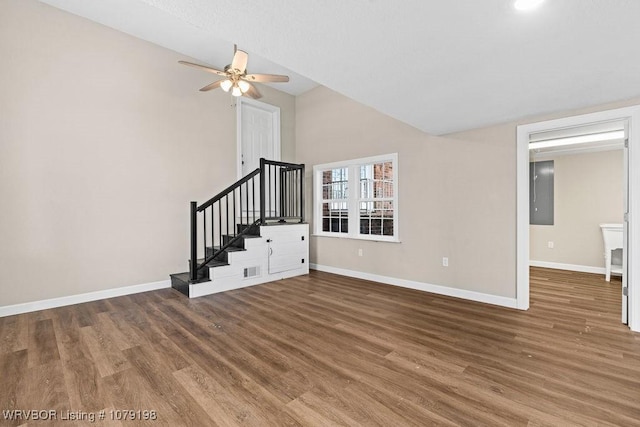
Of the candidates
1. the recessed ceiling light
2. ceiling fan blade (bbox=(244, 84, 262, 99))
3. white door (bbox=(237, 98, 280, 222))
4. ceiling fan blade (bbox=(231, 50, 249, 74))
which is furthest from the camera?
white door (bbox=(237, 98, 280, 222))

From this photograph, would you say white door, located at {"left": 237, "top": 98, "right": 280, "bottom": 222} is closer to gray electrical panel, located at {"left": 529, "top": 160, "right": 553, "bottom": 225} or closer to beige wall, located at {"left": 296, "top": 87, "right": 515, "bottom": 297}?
beige wall, located at {"left": 296, "top": 87, "right": 515, "bottom": 297}

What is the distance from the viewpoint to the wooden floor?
67.1 inches

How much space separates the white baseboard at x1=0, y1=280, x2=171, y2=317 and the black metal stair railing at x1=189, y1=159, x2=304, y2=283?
0.72 metres

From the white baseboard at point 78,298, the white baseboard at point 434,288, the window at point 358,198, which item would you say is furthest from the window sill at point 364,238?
the white baseboard at point 78,298

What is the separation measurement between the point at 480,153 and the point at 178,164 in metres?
4.49

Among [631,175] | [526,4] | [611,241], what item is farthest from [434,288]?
[526,4]

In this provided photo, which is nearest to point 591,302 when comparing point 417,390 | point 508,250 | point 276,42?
point 508,250

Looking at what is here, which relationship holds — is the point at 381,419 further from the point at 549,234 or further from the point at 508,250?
the point at 549,234

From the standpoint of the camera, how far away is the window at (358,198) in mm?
4820

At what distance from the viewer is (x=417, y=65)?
2.15 m

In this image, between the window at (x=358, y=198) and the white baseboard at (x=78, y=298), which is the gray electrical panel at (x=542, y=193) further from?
the white baseboard at (x=78, y=298)

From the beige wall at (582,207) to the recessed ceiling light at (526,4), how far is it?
541 cm

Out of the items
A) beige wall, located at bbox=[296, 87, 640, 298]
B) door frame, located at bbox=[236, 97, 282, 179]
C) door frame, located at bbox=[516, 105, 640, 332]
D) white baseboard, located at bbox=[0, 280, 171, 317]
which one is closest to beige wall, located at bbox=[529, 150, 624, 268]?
door frame, located at bbox=[516, 105, 640, 332]

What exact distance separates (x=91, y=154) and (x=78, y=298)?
6.25 feet
